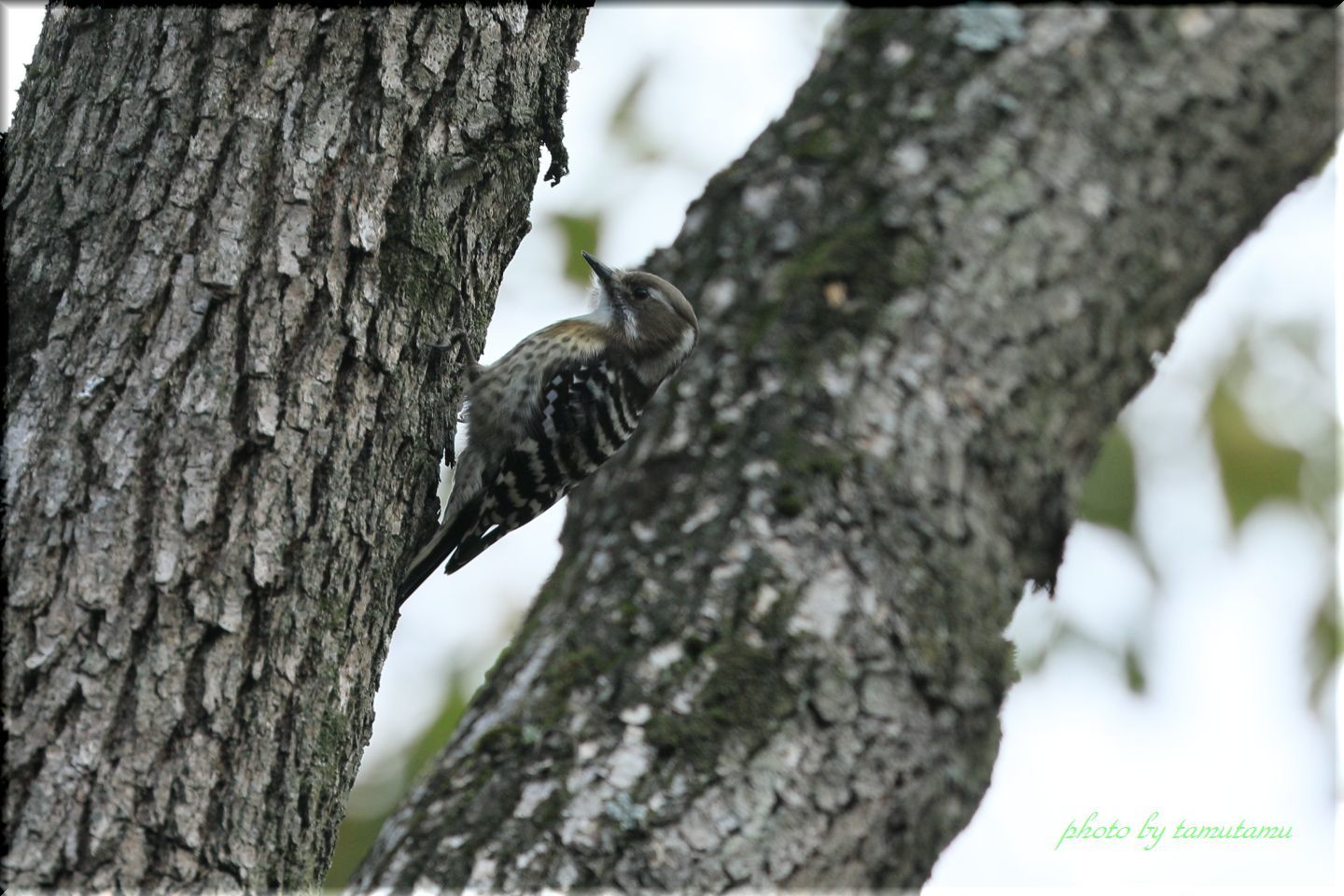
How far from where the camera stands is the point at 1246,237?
3.84 metres

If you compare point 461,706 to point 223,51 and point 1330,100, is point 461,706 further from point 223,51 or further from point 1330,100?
point 1330,100

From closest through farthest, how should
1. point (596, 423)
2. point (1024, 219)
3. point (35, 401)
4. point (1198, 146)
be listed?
1. point (35, 401)
2. point (1024, 219)
3. point (1198, 146)
4. point (596, 423)

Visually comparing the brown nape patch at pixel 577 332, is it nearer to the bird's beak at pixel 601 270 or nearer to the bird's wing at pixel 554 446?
the bird's wing at pixel 554 446

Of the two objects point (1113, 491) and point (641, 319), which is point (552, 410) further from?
point (1113, 491)

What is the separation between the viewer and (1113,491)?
6445mm

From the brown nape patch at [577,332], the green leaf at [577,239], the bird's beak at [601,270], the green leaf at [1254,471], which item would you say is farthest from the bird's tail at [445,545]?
the green leaf at [1254,471]

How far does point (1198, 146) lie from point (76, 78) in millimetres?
3139

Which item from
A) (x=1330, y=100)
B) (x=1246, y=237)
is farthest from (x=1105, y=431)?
(x=1330, y=100)

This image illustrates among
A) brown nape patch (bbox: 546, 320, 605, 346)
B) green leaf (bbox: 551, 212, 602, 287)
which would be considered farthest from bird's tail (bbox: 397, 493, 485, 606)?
green leaf (bbox: 551, 212, 602, 287)

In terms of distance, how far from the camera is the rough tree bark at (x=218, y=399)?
2.34 metres

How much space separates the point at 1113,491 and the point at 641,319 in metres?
2.75

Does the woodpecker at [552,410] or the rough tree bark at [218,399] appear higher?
the woodpecker at [552,410]

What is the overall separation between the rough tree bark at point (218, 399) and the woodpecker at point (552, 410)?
1.88 m

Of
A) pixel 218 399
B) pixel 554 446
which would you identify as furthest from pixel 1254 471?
pixel 218 399
